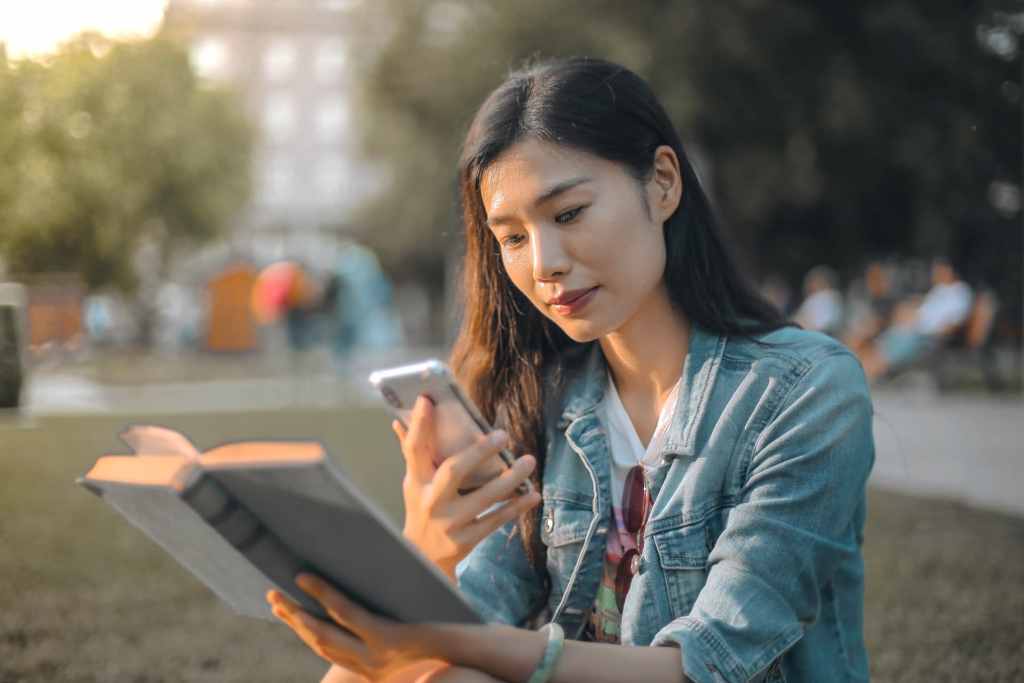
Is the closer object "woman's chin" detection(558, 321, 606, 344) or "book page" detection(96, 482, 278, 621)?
"book page" detection(96, 482, 278, 621)

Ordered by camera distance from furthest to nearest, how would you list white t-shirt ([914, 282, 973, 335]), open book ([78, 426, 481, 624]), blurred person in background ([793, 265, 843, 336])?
blurred person in background ([793, 265, 843, 336])
white t-shirt ([914, 282, 973, 335])
open book ([78, 426, 481, 624])

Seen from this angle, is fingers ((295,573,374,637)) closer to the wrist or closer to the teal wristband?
the wrist

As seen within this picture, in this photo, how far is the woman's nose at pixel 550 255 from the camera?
1.99 meters

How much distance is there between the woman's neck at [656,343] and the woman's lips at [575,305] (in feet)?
0.56

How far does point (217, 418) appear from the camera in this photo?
1147cm

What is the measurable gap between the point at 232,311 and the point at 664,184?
82.1 ft

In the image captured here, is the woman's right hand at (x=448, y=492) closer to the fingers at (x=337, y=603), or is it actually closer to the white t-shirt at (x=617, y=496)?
the fingers at (x=337, y=603)

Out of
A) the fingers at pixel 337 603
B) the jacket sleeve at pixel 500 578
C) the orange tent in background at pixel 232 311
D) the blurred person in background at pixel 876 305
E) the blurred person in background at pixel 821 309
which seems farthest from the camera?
the orange tent in background at pixel 232 311

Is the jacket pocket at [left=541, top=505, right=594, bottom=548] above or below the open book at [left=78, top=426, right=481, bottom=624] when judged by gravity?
below

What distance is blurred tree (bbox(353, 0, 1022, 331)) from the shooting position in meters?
14.6

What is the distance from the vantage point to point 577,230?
198 centimetres

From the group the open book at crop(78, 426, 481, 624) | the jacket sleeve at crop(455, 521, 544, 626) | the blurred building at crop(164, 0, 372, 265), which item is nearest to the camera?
the open book at crop(78, 426, 481, 624)

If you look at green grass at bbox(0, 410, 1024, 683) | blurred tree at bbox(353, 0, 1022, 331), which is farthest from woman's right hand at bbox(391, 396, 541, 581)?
blurred tree at bbox(353, 0, 1022, 331)

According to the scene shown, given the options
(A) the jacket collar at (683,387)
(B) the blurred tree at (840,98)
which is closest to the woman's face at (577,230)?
(A) the jacket collar at (683,387)
